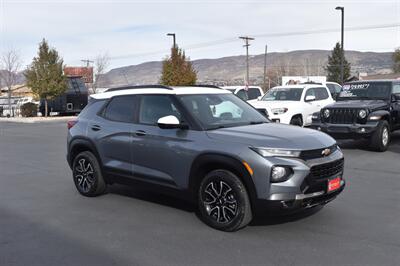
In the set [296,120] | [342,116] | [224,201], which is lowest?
[224,201]

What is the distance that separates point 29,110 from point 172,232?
31728mm

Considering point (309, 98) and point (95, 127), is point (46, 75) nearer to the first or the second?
point (309, 98)

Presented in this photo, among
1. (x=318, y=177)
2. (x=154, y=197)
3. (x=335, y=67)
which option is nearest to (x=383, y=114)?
(x=154, y=197)

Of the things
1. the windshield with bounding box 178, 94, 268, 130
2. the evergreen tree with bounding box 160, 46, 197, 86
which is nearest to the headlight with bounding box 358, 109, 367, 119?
the windshield with bounding box 178, 94, 268, 130

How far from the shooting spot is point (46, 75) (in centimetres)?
3142

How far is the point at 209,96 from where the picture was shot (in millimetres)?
6191

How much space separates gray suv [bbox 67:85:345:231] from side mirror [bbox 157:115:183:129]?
0.04 ft

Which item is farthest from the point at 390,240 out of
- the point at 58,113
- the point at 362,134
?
the point at 58,113

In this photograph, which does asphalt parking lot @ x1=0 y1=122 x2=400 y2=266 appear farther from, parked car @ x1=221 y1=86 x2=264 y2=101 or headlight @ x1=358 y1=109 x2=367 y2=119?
parked car @ x1=221 y1=86 x2=264 y2=101

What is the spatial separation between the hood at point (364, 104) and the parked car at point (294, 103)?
83.7 inches

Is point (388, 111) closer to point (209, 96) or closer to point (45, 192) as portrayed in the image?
point (209, 96)

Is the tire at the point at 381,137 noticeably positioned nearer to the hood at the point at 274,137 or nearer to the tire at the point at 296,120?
the tire at the point at 296,120

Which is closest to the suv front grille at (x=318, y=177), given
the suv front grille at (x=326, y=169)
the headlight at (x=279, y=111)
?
the suv front grille at (x=326, y=169)

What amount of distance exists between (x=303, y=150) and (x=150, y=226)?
2068 millimetres
